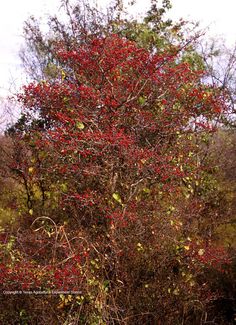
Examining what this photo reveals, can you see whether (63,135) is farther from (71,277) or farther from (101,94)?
(71,277)

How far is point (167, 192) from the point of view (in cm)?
708

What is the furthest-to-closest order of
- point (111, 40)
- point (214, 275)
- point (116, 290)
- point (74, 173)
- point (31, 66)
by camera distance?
1. point (31, 66)
2. point (214, 275)
3. point (111, 40)
4. point (74, 173)
5. point (116, 290)

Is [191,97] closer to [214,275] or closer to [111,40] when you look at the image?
[111,40]

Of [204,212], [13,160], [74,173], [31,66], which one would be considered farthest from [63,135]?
[31,66]

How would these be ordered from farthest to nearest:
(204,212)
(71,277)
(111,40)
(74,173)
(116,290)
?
(204,212)
(111,40)
(74,173)
(116,290)
(71,277)

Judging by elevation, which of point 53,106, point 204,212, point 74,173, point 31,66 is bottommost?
point 204,212

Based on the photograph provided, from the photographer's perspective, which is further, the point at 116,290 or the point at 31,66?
the point at 31,66

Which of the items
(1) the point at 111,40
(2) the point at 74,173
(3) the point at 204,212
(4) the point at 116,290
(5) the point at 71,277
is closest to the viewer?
(5) the point at 71,277

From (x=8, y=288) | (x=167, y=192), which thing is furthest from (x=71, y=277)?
(x=167, y=192)

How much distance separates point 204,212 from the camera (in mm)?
10453

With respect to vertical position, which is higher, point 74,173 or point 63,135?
point 63,135

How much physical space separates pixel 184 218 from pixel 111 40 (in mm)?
3483

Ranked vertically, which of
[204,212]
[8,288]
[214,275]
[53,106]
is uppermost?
[53,106]

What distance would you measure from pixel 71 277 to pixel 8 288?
2.80 ft
